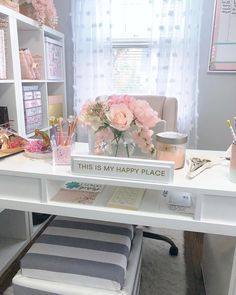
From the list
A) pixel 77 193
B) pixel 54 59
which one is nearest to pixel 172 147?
pixel 77 193

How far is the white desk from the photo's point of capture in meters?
0.74

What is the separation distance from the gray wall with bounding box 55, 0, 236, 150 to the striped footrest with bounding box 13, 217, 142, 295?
4.69 feet

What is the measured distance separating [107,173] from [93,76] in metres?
1.48

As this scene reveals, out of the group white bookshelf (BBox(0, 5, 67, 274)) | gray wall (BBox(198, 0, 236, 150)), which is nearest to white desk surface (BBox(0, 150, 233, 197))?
white bookshelf (BBox(0, 5, 67, 274))

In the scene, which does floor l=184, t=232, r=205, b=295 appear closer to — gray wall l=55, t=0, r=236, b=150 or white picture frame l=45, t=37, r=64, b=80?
gray wall l=55, t=0, r=236, b=150

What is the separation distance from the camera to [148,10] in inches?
78.0

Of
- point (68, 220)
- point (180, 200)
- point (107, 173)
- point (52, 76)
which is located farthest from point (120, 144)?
point (52, 76)

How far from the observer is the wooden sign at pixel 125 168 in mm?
755

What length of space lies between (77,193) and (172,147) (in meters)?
0.38

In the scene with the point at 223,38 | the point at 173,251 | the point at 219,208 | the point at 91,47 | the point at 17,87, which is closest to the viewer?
the point at 219,208

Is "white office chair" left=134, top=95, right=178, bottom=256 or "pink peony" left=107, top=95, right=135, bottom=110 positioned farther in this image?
"white office chair" left=134, top=95, right=178, bottom=256

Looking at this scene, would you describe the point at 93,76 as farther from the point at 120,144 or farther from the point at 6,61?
the point at 120,144

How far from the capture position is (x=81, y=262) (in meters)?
0.89

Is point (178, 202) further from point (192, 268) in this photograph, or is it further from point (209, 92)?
point (209, 92)
